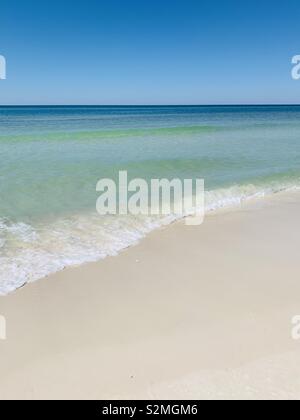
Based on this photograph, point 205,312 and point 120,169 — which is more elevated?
point 120,169

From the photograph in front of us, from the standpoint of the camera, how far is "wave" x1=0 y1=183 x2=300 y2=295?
4453mm

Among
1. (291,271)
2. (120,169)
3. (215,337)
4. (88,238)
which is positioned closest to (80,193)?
(88,238)

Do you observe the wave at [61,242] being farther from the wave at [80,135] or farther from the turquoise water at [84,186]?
the wave at [80,135]

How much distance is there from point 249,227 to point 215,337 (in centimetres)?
→ 322

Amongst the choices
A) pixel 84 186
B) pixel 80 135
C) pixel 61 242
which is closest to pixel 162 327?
pixel 61 242

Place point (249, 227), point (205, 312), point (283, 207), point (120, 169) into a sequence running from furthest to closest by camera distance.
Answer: point (120, 169) < point (283, 207) < point (249, 227) < point (205, 312)

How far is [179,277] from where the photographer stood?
4348 millimetres

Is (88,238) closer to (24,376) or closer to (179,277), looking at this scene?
(179,277)

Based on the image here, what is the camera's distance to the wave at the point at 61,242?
175 inches

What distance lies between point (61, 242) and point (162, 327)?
243 cm

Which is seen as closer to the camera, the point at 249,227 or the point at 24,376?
the point at 24,376

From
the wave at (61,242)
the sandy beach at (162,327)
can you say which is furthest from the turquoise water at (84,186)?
the sandy beach at (162,327)

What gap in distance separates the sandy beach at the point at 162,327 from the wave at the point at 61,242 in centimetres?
24

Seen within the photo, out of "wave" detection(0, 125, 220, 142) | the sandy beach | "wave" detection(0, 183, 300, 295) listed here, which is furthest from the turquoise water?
"wave" detection(0, 125, 220, 142)
